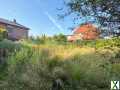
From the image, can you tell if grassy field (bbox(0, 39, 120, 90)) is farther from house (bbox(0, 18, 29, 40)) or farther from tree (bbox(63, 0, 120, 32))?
house (bbox(0, 18, 29, 40))

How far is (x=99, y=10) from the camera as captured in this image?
9305 mm

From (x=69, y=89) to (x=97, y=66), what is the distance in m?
1.85

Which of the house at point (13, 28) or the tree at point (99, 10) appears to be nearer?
the tree at point (99, 10)

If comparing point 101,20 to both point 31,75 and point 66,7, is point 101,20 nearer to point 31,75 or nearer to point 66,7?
point 66,7

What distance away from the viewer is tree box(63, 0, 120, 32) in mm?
9000

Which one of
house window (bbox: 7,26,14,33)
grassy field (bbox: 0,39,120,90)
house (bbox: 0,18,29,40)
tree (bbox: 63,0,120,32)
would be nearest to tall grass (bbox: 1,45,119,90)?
grassy field (bbox: 0,39,120,90)

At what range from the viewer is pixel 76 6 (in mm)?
9641

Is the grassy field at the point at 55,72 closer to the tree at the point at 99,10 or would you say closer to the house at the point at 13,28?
the tree at the point at 99,10

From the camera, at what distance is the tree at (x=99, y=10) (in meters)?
9.00

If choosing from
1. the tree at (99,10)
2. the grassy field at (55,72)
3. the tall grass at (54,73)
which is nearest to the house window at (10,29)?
the grassy field at (55,72)

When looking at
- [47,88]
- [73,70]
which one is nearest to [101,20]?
[73,70]

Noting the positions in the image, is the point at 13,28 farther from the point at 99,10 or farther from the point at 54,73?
the point at 99,10

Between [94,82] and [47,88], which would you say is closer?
[47,88]

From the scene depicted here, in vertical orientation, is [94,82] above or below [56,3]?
below
